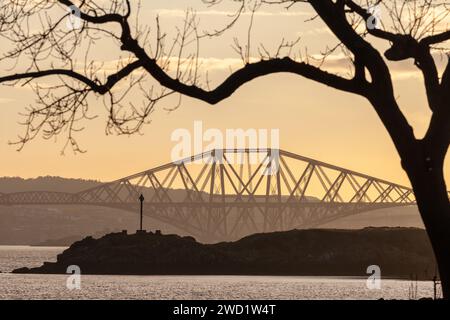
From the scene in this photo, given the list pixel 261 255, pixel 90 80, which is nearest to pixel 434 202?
pixel 90 80

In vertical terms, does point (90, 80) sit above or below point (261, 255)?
below

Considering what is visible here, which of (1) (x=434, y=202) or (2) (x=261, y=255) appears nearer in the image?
A: (1) (x=434, y=202)

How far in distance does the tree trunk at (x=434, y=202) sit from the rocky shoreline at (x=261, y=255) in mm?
122668

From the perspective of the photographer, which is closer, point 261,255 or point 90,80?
point 90,80

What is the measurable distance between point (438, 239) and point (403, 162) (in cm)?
97

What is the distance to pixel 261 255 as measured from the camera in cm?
14362

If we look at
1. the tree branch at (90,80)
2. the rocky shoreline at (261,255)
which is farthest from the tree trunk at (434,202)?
the rocky shoreline at (261,255)

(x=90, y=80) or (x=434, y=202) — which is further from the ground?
(x=90, y=80)

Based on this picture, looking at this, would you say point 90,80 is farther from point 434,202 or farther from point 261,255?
point 261,255

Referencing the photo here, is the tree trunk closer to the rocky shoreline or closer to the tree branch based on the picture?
the tree branch

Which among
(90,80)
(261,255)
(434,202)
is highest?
(261,255)

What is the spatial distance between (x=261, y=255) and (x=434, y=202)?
129 meters

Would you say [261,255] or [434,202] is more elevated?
[261,255]
